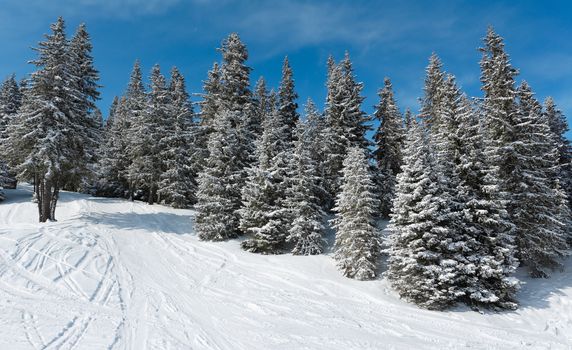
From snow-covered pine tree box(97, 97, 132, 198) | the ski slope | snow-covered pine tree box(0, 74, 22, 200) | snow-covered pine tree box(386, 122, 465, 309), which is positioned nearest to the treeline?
snow-covered pine tree box(386, 122, 465, 309)

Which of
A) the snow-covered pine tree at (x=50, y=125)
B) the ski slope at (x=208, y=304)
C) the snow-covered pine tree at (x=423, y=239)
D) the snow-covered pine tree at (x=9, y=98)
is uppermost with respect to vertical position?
the snow-covered pine tree at (x=9, y=98)

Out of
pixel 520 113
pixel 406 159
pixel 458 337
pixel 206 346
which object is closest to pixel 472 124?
pixel 406 159

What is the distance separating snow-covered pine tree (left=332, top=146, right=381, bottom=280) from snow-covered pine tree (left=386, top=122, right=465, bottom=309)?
133 cm

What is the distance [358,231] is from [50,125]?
22.5 metres

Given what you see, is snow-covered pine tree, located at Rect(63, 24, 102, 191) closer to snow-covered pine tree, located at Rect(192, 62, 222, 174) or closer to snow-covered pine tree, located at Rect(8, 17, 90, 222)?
snow-covered pine tree, located at Rect(8, 17, 90, 222)

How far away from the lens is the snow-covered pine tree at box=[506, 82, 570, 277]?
65.5 feet

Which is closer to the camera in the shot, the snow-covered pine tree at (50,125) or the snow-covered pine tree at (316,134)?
the snow-covered pine tree at (50,125)

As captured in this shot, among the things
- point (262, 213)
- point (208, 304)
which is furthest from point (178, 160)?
point (208, 304)

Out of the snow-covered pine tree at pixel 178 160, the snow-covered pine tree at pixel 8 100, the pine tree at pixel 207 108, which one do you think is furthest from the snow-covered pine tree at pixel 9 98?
the pine tree at pixel 207 108

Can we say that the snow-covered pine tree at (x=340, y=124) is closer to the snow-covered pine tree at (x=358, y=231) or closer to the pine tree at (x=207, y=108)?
the snow-covered pine tree at (x=358, y=231)

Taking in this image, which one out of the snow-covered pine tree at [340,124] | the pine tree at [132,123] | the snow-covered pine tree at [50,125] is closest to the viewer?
the snow-covered pine tree at [50,125]

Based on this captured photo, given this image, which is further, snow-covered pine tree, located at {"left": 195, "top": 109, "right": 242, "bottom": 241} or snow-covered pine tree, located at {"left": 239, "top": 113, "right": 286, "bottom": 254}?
snow-covered pine tree, located at {"left": 195, "top": 109, "right": 242, "bottom": 241}

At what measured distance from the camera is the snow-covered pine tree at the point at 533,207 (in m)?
20.0

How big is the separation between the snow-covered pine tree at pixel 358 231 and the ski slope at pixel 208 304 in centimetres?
81
